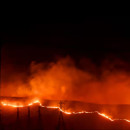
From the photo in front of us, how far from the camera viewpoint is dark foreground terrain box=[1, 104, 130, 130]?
7.40 m

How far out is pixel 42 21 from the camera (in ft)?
32.3

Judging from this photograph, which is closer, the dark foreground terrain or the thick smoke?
the dark foreground terrain

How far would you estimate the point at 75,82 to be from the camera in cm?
915

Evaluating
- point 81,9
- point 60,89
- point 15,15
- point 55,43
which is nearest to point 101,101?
point 60,89

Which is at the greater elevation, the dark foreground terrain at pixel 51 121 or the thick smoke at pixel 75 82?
the thick smoke at pixel 75 82

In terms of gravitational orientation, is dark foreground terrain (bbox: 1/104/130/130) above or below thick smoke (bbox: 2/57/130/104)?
below

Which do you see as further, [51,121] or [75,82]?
[75,82]

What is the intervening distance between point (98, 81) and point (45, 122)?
8.37 ft

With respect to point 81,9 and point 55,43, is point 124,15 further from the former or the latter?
point 55,43

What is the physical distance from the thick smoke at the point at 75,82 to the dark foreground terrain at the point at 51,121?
3.38 feet

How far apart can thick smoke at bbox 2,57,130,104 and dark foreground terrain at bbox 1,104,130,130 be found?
40.6 inches

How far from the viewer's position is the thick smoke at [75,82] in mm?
8727

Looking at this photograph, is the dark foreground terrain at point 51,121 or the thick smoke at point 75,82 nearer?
the dark foreground terrain at point 51,121

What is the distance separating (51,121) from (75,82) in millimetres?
1944
